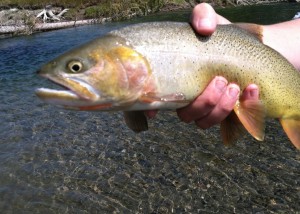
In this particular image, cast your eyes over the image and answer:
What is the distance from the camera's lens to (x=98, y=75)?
2641 millimetres

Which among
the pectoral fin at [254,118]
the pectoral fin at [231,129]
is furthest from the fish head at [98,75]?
the pectoral fin at [231,129]

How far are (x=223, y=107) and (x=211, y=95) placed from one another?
0.26m

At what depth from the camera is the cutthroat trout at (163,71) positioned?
8.57 feet

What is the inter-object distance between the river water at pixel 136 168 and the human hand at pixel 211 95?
3073 millimetres

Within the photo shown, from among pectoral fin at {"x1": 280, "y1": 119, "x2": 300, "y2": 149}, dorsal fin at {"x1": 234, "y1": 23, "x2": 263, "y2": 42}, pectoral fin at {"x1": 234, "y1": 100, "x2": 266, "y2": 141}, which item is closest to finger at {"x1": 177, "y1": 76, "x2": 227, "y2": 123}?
pectoral fin at {"x1": 234, "y1": 100, "x2": 266, "y2": 141}

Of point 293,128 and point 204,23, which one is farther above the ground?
point 204,23

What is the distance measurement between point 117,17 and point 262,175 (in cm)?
2645

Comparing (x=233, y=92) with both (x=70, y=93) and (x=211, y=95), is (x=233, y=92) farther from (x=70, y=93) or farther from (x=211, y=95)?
(x=70, y=93)

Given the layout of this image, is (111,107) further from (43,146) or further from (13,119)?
(13,119)

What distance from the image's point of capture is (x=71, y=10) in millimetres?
36469

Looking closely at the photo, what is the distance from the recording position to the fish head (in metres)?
2.57

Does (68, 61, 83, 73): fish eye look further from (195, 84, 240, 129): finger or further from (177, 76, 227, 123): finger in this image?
(195, 84, 240, 129): finger

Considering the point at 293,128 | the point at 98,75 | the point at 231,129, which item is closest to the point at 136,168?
the point at 231,129

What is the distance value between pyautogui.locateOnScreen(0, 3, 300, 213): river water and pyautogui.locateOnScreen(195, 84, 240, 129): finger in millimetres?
2919
